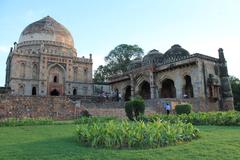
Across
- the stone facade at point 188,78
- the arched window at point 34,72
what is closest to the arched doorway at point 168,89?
the stone facade at point 188,78

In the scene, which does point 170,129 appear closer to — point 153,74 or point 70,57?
point 153,74

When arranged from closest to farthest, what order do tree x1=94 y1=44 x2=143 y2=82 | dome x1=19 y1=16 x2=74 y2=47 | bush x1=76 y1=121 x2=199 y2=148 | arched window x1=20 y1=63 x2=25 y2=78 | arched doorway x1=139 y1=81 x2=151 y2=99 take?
bush x1=76 y1=121 x2=199 y2=148, arched doorway x1=139 y1=81 x2=151 y2=99, arched window x1=20 y1=63 x2=25 y2=78, dome x1=19 y1=16 x2=74 y2=47, tree x1=94 y1=44 x2=143 y2=82

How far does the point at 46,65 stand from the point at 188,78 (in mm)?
18151

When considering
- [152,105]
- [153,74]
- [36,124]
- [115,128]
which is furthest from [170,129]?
[153,74]

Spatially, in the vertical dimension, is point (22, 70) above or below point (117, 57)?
below

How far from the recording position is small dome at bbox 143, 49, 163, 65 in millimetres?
27078

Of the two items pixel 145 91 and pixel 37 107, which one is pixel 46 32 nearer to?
pixel 145 91

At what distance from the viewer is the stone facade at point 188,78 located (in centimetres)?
2158

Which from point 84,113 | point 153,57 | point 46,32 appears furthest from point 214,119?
point 46,32

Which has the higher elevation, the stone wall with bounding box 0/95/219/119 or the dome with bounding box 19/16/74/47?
the dome with bounding box 19/16/74/47

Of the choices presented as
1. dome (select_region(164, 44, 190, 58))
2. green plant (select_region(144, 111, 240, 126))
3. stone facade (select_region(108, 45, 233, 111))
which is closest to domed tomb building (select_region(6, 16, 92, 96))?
stone facade (select_region(108, 45, 233, 111))

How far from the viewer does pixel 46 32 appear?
3428 centimetres

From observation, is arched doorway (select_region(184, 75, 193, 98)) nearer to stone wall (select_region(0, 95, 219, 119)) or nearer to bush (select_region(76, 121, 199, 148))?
stone wall (select_region(0, 95, 219, 119))

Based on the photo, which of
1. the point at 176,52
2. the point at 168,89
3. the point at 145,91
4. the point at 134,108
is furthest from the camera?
the point at 145,91
